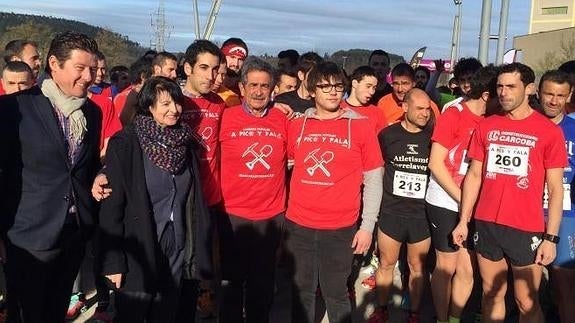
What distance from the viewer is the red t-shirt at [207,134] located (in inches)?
156

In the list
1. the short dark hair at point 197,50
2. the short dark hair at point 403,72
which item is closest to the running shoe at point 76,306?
A: the short dark hair at point 197,50

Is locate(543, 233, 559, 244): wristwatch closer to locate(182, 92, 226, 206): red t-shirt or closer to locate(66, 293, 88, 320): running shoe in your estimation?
locate(182, 92, 226, 206): red t-shirt

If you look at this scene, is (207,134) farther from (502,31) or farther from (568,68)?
(502,31)

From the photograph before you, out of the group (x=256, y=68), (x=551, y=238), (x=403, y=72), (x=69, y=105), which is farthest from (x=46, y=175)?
(x=403, y=72)

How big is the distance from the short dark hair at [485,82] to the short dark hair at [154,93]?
2.41 m

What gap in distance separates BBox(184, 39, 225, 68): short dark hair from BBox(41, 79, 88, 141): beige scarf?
2.91 ft

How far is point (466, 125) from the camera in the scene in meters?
4.44

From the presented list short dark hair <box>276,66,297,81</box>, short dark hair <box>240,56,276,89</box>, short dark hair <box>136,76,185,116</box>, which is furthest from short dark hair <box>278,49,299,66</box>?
short dark hair <box>136,76,185,116</box>

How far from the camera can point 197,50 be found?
3.97 meters

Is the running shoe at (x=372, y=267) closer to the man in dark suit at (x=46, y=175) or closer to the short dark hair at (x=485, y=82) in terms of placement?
the short dark hair at (x=485, y=82)

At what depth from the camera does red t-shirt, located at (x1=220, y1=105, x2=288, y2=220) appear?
4051 mm

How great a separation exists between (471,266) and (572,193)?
3.17 feet

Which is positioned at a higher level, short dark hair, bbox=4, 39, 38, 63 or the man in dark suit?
short dark hair, bbox=4, 39, 38, 63

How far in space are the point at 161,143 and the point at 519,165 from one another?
8.07ft
